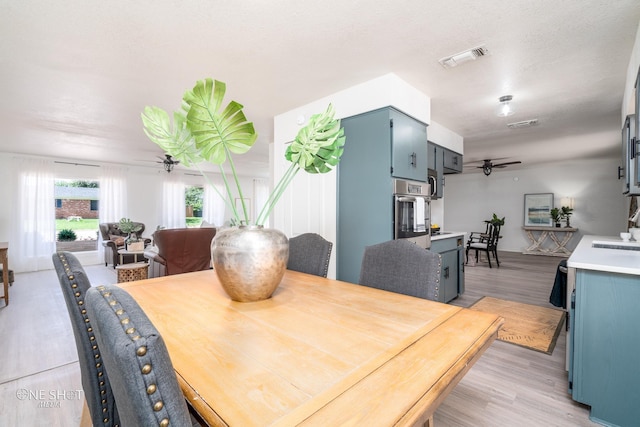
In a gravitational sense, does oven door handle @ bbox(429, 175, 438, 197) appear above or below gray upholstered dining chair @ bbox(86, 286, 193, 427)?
above

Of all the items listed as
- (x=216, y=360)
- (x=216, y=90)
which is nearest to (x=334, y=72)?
(x=216, y=90)

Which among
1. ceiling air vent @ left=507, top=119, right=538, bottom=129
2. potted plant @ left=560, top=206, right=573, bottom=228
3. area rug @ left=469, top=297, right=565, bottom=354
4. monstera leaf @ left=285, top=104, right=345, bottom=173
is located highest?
ceiling air vent @ left=507, top=119, right=538, bottom=129

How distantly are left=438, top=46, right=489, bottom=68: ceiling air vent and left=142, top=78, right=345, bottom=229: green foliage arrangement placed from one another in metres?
1.58

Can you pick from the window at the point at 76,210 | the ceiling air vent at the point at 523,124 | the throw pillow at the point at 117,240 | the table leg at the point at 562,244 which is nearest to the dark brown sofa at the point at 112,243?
the throw pillow at the point at 117,240

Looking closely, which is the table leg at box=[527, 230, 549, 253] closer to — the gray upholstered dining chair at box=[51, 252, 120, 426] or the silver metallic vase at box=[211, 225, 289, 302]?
the silver metallic vase at box=[211, 225, 289, 302]

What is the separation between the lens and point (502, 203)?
8328 mm

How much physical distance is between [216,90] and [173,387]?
1033 millimetres

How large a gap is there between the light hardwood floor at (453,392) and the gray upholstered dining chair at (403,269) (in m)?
0.81

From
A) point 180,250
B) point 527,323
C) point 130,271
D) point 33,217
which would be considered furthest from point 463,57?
point 33,217

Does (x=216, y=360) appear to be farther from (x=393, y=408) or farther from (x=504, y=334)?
(x=504, y=334)

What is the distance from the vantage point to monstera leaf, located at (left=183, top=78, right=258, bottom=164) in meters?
1.13

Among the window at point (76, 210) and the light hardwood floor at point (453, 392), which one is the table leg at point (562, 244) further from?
the window at point (76, 210)

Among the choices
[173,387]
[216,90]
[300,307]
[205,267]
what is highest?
[216,90]

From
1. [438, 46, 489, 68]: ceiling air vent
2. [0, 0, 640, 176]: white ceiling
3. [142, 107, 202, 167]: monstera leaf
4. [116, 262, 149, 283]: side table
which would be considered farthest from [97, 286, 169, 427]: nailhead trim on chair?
[116, 262, 149, 283]: side table
